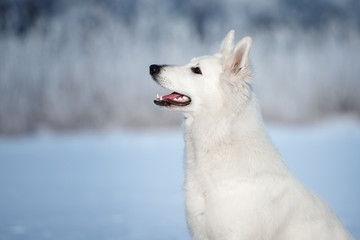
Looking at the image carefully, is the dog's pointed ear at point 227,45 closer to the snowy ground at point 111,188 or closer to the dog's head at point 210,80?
the dog's head at point 210,80

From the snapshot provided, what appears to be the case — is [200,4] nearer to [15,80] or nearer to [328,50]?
[328,50]

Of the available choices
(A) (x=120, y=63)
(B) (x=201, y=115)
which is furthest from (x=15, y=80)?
(B) (x=201, y=115)

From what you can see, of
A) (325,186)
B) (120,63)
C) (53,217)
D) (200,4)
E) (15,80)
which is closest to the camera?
(53,217)

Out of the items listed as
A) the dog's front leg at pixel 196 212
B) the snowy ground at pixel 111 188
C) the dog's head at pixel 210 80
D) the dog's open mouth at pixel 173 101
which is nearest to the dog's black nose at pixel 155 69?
the dog's head at pixel 210 80

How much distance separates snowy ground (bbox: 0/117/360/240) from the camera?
6629mm

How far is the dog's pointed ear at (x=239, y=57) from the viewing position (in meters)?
3.60

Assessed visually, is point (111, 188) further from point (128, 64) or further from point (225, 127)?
point (128, 64)

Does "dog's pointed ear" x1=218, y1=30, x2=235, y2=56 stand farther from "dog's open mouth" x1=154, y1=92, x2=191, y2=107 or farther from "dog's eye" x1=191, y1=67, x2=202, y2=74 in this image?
"dog's open mouth" x1=154, y1=92, x2=191, y2=107

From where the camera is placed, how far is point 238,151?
3635 millimetres

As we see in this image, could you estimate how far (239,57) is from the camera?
375 centimetres

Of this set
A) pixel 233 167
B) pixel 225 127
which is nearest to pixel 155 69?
pixel 225 127

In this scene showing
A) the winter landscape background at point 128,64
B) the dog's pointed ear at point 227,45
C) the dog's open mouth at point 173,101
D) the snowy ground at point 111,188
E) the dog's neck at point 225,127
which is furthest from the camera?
the winter landscape background at point 128,64

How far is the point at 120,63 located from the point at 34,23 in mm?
6078

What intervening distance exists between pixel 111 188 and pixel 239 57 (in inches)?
282
